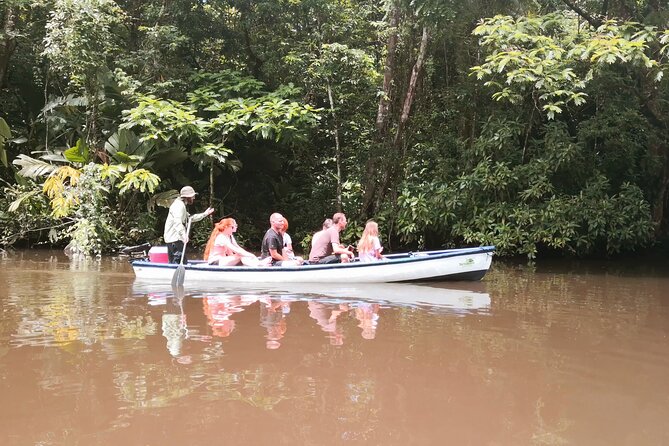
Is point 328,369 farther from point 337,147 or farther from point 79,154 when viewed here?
point 337,147

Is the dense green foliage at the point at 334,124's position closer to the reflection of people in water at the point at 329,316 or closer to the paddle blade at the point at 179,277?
the paddle blade at the point at 179,277

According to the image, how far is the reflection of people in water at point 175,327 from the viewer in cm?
485

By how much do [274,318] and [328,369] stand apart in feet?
6.38

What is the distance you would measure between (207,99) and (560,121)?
8.24m

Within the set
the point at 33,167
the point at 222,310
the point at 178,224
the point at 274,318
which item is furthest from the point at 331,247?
the point at 33,167

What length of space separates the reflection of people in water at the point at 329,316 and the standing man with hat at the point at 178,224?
2.85m

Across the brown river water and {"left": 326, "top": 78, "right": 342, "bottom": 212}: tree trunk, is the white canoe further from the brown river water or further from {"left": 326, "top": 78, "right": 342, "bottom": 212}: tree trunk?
{"left": 326, "top": 78, "right": 342, "bottom": 212}: tree trunk

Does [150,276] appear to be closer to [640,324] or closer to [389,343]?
[389,343]

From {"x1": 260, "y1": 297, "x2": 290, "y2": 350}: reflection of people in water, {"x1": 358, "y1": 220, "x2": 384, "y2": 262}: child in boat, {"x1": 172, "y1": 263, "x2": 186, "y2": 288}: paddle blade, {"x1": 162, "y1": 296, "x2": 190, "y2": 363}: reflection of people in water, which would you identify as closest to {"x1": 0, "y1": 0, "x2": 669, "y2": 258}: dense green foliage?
{"x1": 358, "y1": 220, "x2": 384, "y2": 262}: child in boat

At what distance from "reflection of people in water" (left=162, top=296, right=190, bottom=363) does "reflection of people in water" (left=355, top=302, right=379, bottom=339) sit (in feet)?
5.53

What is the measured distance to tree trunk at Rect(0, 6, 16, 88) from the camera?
13.9 m

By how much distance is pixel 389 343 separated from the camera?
17.1 ft

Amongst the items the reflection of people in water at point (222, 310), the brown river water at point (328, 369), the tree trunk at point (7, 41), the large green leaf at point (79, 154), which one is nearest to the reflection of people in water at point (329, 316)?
the brown river water at point (328, 369)

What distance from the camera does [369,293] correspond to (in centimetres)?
826
